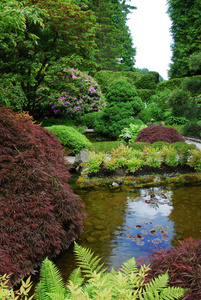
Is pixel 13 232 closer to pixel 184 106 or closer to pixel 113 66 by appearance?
pixel 184 106

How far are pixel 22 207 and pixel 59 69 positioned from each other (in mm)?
8943

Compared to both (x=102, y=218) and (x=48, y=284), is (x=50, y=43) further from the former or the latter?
(x=48, y=284)

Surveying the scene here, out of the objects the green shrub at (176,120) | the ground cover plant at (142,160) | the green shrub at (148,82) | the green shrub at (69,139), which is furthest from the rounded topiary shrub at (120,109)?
the green shrub at (148,82)

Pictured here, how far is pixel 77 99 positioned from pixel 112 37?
51.5ft

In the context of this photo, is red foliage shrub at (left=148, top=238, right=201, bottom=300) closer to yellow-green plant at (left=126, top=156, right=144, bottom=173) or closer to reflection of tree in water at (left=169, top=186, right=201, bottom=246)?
reflection of tree in water at (left=169, top=186, right=201, bottom=246)

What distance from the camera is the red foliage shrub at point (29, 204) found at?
222 centimetres

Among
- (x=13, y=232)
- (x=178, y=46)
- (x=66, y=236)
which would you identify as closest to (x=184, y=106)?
(x=66, y=236)

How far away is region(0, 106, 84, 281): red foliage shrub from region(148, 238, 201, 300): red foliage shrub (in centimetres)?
115

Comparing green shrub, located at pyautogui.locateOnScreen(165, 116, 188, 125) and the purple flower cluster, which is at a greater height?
the purple flower cluster

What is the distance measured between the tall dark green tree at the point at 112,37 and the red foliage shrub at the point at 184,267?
76.4 feet

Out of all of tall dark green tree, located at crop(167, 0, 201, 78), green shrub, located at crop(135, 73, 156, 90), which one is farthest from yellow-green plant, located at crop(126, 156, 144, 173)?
tall dark green tree, located at crop(167, 0, 201, 78)

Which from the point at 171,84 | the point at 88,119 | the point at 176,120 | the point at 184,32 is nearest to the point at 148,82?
the point at 171,84

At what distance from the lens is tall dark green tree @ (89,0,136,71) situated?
993 inches

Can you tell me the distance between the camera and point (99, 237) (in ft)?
10.6
